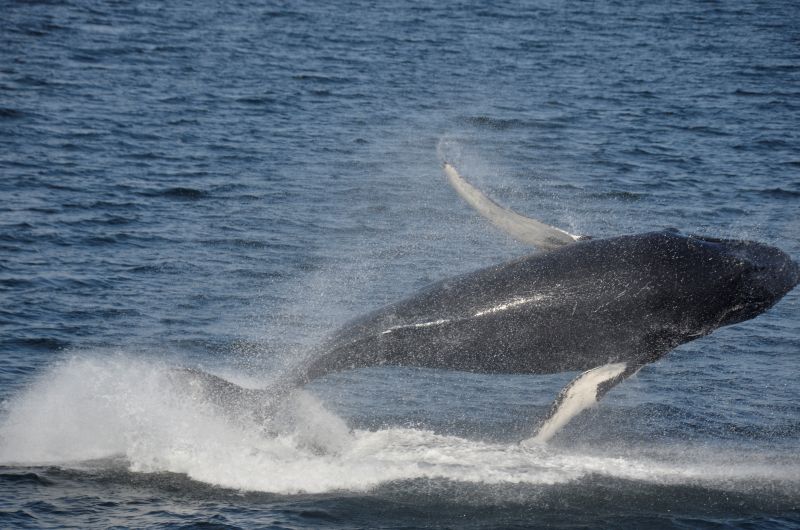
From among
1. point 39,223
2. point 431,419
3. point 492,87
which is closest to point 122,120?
point 39,223

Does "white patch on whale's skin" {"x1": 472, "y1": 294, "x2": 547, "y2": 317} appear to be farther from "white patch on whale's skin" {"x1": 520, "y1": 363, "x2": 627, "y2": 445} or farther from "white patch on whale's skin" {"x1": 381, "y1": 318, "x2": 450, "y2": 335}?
"white patch on whale's skin" {"x1": 520, "y1": 363, "x2": 627, "y2": 445}

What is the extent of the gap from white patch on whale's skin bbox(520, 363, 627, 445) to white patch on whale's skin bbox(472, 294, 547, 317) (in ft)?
4.58

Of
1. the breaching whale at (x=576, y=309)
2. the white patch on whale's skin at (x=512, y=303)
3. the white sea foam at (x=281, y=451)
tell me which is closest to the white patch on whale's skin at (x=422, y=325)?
the breaching whale at (x=576, y=309)

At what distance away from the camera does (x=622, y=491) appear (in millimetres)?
16828

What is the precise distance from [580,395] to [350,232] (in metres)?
14.6

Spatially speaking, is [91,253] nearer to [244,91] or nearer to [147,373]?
[147,373]

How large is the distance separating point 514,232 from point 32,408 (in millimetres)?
8769

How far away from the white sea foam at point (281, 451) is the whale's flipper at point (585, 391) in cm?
81

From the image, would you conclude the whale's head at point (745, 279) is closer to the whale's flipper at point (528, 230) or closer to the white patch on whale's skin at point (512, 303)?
the whale's flipper at point (528, 230)

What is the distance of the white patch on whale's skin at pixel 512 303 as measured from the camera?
16.9 m

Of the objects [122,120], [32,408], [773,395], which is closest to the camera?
[32,408]

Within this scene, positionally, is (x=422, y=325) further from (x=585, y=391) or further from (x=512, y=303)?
(x=585, y=391)

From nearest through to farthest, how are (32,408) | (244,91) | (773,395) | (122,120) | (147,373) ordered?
(32,408)
(147,373)
(773,395)
(122,120)
(244,91)

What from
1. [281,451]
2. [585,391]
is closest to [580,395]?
[585,391]
